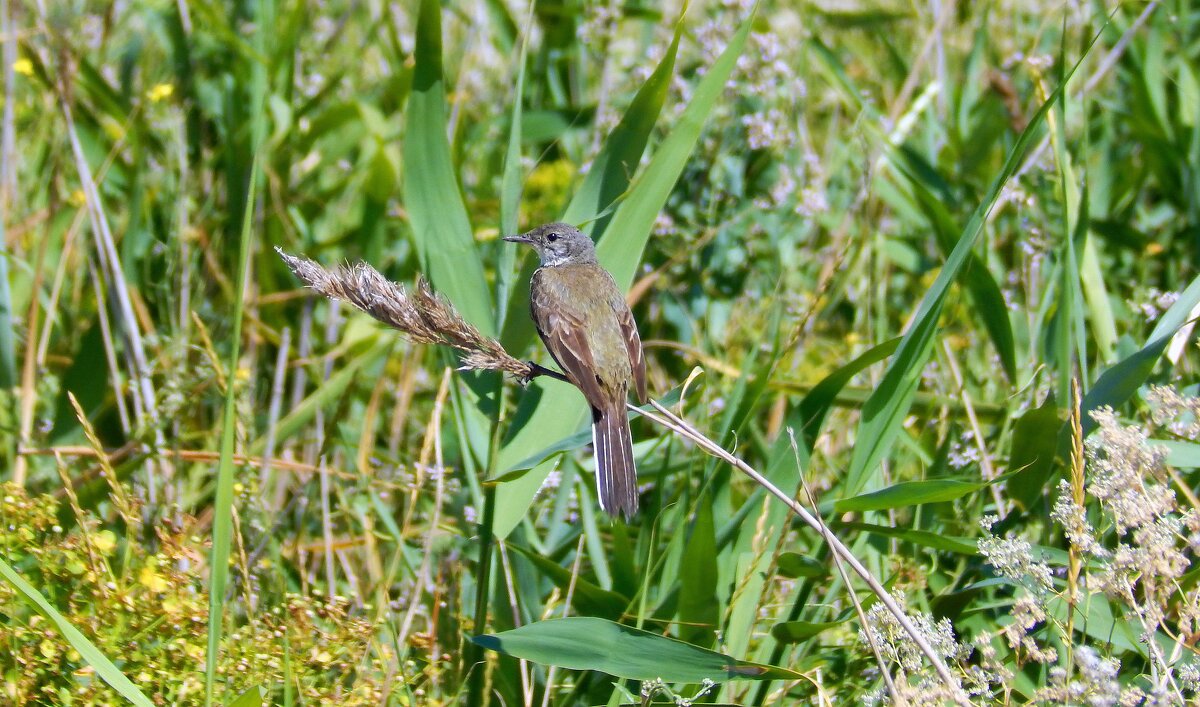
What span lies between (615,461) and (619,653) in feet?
1.72

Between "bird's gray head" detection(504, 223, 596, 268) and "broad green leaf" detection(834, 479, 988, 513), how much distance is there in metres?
1.30

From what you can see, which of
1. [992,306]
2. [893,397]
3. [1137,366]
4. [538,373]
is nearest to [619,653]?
[538,373]

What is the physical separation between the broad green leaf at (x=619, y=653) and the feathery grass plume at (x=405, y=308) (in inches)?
21.5

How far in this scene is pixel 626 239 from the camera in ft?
9.27

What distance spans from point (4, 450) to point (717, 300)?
2.54 meters

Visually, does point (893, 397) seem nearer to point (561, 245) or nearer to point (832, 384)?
point (832, 384)

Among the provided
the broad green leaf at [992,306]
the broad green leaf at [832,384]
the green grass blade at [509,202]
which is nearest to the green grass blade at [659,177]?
the green grass blade at [509,202]

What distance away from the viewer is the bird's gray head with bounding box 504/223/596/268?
3.56 meters

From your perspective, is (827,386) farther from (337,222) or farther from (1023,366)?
(337,222)

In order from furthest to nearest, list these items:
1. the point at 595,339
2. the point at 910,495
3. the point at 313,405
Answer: the point at 313,405
the point at 595,339
the point at 910,495

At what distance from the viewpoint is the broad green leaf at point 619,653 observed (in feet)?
7.38

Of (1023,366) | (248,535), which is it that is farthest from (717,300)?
(248,535)

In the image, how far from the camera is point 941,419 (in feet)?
11.1

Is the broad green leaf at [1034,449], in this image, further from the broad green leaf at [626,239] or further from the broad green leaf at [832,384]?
the broad green leaf at [626,239]
